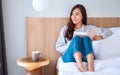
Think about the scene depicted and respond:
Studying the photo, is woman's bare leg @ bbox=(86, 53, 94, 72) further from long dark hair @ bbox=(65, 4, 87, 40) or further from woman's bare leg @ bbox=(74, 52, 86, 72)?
long dark hair @ bbox=(65, 4, 87, 40)

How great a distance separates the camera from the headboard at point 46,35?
2598 millimetres

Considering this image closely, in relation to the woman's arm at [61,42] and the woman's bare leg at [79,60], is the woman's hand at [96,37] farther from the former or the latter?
the woman's bare leg at [79,60]

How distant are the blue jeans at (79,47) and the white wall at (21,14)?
0.57 meters

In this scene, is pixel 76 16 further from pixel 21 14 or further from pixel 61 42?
pixel 21 14

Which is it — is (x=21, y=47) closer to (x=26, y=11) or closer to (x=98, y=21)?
(x=26, y=11)

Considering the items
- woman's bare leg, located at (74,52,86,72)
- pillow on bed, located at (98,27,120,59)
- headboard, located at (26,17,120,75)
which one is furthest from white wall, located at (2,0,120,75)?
woman's bare leg, located at (74,52,86,72)

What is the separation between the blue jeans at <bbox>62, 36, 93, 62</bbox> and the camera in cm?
213

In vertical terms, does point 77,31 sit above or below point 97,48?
above

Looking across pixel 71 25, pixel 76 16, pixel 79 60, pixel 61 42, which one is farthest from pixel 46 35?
pixel 79 60

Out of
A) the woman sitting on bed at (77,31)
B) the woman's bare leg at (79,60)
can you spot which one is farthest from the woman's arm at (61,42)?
the woman's bare leg at (79,60)

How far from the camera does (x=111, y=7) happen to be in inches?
108

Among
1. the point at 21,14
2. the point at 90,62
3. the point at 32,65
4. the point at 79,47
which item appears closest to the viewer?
the point at 90,62

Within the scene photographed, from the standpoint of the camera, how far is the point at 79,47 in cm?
214

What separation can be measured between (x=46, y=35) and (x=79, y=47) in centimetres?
62
